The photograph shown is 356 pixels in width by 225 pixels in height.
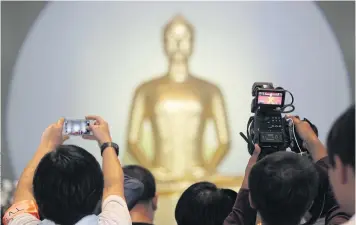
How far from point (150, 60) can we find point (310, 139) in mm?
2042

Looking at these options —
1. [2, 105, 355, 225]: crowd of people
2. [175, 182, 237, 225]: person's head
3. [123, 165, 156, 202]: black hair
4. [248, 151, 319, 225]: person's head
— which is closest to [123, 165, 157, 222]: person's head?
[123, 165, 156, 202]: black hair

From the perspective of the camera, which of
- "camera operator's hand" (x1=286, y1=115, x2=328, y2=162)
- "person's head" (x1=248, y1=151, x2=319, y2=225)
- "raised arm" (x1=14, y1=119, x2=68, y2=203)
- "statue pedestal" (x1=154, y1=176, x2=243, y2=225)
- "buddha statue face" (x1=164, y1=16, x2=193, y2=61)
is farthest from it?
"buddha statue face" (x1=164, y1=16, x2=193, y2=61)

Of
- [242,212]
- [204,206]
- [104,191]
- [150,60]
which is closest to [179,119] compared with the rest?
[150,60]

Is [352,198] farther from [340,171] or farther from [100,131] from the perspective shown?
[100,131]

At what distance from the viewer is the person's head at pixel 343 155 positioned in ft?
2.83

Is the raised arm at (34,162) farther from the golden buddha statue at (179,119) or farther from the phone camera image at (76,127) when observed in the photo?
the golden buddha statue at (179,119)

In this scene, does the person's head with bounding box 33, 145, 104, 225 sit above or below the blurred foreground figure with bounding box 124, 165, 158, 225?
above

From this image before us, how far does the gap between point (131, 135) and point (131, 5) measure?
87 cm

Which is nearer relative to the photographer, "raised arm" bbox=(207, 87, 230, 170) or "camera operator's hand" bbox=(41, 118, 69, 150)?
"camera operator's hand" bbox=(41, 118, 69, 150)

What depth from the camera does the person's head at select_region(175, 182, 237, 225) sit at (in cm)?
137

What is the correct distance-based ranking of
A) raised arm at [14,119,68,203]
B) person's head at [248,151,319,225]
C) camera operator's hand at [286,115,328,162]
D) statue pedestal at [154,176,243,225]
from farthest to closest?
statue pedestal at [154,176,243,225]
camera operator's hand at [286,115,328,162]
raised arm at [14,119,68,203]
person's head at [248,151,319,225]

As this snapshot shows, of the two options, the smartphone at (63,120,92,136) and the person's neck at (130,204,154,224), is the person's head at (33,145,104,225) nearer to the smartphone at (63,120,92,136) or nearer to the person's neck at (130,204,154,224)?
the smartphone at (63,120,92,136)

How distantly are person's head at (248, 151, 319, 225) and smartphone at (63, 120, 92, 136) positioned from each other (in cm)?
49

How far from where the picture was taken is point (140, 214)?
169 cm
